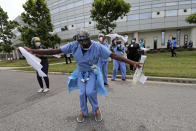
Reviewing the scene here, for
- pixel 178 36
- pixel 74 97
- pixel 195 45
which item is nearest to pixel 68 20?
pixel 178 36

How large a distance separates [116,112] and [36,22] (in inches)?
776

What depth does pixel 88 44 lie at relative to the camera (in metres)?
2.10

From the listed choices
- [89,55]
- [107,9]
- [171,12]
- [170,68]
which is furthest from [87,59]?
[171,12]

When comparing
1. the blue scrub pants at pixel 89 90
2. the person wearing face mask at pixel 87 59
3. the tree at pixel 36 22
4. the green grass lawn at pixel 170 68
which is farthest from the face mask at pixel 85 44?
the tree at pixel 36 22

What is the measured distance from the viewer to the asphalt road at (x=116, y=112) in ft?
7.14

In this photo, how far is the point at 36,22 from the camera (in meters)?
18.0

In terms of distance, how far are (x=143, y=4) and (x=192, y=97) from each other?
2555 centimetres

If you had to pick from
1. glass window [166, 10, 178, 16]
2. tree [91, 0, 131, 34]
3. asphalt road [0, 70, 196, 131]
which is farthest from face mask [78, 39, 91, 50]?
glass window [166, 10, 178, 16]

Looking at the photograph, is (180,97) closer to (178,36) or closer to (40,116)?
(40,116)

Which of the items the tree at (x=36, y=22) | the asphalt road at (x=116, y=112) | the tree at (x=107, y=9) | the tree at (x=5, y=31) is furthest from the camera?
the tree at (x=5, y=31)

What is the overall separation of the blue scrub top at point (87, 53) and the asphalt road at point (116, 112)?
1154 millimetres

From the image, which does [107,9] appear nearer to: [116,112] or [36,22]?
[36,22]

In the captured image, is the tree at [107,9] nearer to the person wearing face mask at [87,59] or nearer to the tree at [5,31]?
the person wearing face mask at [87,59]

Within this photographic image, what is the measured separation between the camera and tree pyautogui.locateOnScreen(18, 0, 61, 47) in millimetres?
17234
